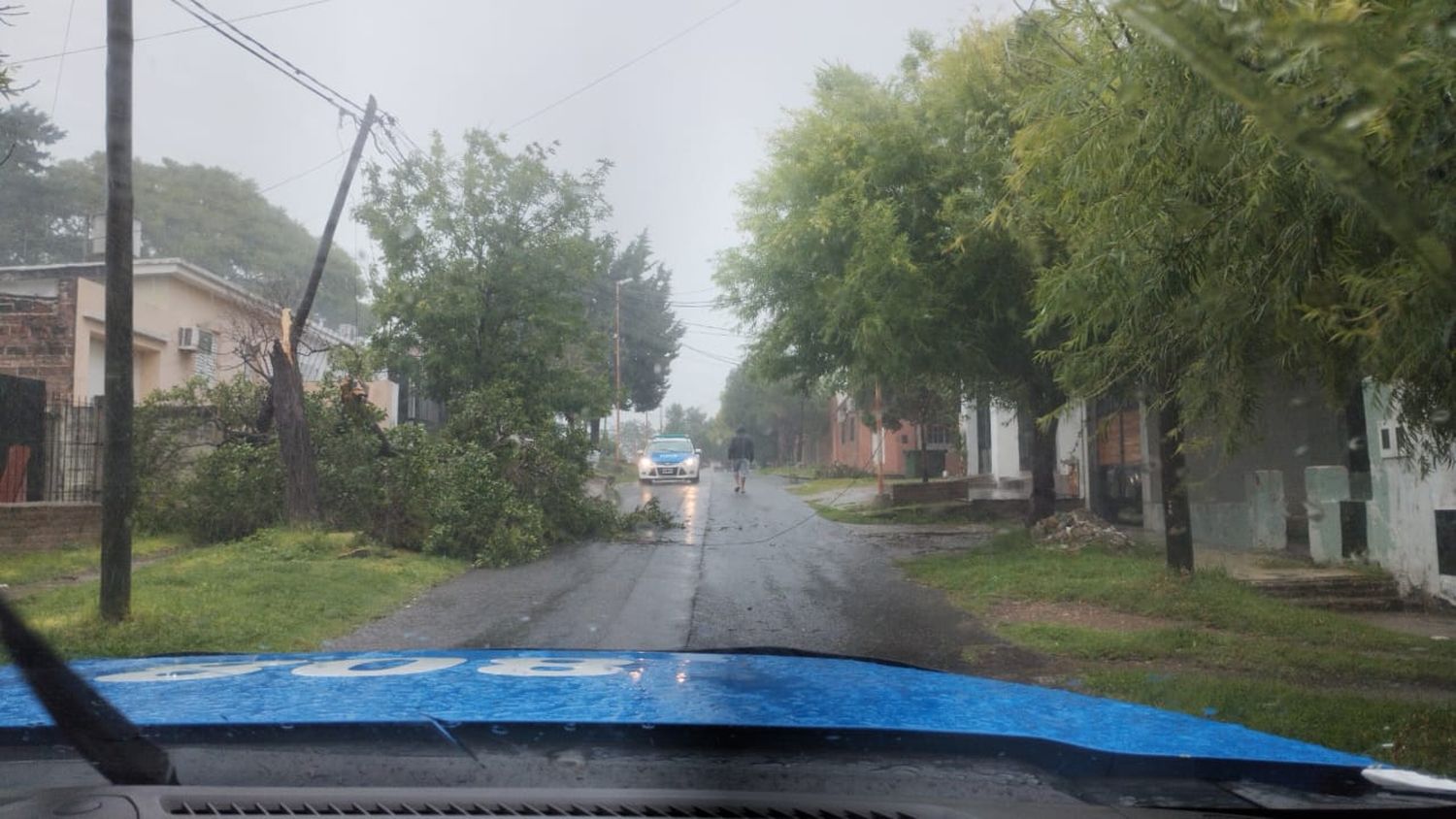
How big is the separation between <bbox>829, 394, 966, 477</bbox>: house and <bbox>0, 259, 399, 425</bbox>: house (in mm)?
14500

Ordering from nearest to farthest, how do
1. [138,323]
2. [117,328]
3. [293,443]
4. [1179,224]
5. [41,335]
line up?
[1179,224], [117,328], [293,443], [41,335], [138,323]

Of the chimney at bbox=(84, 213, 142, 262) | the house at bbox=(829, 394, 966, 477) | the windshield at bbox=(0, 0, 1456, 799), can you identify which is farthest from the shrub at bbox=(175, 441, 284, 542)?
the house at bbox=(829, 394, 966, 477)

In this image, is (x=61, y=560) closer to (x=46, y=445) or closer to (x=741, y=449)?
(x=46, y=445)

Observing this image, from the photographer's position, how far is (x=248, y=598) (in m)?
9.99

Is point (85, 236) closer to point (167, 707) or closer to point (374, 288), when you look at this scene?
point (374, 288)

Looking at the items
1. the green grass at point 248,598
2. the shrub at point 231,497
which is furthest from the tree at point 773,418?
the green grass at point 248,598

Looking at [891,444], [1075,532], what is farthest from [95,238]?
[891,444]

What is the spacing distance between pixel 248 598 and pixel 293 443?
14.3 ft

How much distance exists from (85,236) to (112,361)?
16821 millimetres

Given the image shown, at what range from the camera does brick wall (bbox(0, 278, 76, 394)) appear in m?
18.8

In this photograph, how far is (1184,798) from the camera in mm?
2576

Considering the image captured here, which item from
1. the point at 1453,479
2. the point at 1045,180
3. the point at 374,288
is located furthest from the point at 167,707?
the point at 374,288

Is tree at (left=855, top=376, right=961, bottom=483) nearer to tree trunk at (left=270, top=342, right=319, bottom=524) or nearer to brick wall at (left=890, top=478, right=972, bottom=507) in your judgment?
brick wall at (left=890, top=478, right=972, bottom=507)

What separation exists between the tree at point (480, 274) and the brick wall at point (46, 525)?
480 centimetres
